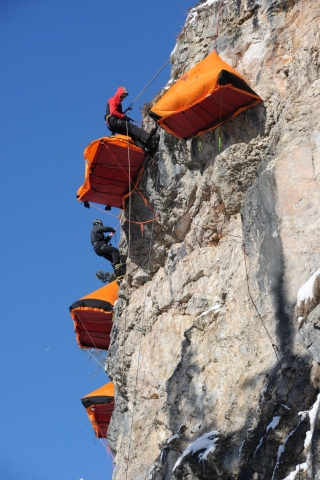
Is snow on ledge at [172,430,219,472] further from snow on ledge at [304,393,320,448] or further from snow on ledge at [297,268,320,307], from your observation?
Result: snow on ledge at [297,268,320,307]

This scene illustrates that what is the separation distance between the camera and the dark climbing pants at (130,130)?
12430 millimetres

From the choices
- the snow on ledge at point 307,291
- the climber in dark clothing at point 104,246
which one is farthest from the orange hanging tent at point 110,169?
the snow on ledge at point 307,291

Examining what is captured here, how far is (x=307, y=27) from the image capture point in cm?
1009

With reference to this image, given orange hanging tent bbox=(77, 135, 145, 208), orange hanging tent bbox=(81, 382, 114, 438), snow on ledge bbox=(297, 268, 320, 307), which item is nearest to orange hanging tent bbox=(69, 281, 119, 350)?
orange hanging tent bbox=(81, 382, 114, 438)

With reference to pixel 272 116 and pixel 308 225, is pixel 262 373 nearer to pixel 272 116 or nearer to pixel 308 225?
pixel 308 225

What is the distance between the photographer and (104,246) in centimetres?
1501

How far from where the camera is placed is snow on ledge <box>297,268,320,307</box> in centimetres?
732

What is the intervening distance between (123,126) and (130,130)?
0.64ft

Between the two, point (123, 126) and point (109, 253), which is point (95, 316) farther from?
point (123, 126)

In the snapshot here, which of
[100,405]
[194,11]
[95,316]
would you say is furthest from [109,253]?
[194,11]

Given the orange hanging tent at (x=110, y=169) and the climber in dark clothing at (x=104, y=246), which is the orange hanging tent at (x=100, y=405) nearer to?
the climber in dark clothing at (x=104, y=246)

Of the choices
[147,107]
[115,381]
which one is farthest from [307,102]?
[115,381]

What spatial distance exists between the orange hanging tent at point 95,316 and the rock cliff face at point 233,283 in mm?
767

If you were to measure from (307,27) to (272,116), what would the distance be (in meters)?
1.27
